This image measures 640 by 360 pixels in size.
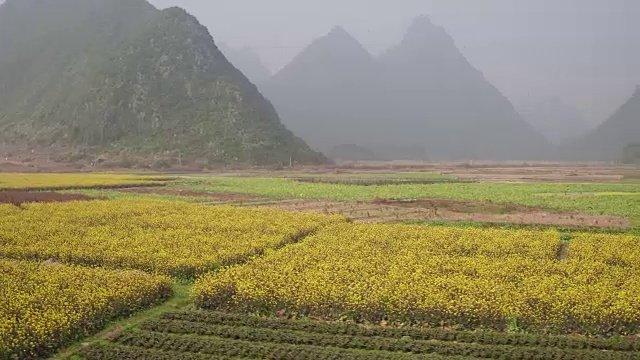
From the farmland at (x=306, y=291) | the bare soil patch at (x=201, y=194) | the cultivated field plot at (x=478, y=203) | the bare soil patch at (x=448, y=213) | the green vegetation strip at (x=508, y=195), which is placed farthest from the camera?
the bare soil patch at (x=201, y=194)

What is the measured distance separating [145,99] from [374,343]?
133097mm

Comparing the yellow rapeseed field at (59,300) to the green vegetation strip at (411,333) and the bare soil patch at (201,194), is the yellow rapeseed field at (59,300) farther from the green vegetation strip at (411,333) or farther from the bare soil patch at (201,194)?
the bare soil patch at (201,194)

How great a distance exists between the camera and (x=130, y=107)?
443ft

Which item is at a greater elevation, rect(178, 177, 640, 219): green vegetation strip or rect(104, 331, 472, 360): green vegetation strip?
rect(178, 177, 640, 219): green vegetation strip

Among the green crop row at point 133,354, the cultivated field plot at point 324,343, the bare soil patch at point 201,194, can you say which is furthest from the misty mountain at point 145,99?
the green crop row at point 133,354

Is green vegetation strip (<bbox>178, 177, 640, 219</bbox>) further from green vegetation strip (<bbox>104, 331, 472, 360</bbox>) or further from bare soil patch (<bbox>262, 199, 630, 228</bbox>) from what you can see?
green vegetation strip (<bbox>104, 331, 472, 360</bbox>)

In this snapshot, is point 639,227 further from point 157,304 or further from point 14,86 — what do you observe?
point 14,86

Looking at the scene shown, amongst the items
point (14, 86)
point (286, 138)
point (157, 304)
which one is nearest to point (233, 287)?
point (157, 304)

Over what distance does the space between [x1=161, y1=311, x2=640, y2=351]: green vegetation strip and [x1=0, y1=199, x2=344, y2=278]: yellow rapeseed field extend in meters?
4.82

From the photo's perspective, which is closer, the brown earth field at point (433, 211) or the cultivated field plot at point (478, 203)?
the brown earth field at point (433, 211)

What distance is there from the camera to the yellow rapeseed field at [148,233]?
67.5ft

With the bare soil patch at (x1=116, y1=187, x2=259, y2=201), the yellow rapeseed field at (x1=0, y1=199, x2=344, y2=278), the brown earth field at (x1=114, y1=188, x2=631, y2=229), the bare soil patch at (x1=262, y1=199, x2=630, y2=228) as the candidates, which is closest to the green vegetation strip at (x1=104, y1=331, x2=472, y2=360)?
the yellow rapeseed field at (x1=0, y1=199, x2=344, y2=278)

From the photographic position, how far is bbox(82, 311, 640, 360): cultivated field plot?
1273 cm

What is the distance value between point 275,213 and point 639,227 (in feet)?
72.2
